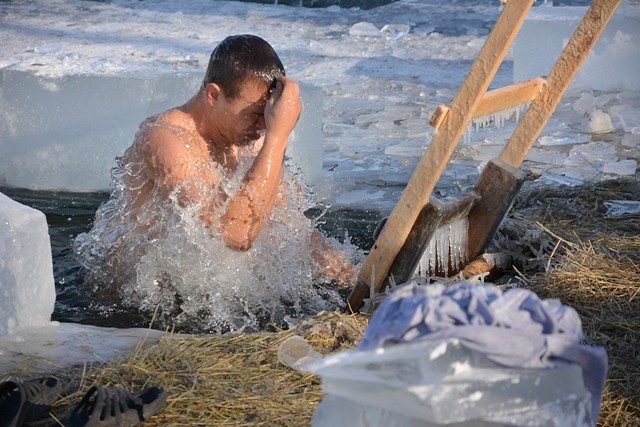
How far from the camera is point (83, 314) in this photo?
13.7 ft

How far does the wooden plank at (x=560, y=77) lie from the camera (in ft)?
11.4

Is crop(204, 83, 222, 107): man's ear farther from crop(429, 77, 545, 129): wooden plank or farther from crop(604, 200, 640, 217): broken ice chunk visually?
crop(604, 200, 640, 217): broken ice chunk

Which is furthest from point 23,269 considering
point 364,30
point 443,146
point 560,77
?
point 364,30

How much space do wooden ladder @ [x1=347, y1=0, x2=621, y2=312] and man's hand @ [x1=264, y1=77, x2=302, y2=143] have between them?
1.99 ft

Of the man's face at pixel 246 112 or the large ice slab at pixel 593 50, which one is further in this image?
the large ice slab at pixel 593 50

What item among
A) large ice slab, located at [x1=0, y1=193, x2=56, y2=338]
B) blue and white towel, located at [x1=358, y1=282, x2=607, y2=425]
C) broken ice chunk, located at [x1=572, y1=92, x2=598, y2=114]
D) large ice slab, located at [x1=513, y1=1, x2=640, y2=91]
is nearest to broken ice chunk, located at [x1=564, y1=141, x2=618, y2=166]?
broken ice chunk, located at [x1=572, y1=92, x2=598, y2=114]

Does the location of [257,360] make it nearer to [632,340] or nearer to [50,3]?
[632,340]

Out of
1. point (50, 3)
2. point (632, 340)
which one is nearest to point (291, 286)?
point (632, 340)

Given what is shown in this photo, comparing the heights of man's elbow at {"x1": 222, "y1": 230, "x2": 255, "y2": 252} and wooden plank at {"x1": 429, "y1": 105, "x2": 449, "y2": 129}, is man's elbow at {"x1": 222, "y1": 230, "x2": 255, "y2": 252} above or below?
below

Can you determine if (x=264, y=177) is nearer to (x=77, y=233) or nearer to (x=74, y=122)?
(x=77, y=233)

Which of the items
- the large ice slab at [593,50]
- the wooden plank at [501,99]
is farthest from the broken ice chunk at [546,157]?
the wooden plank at [501,99]

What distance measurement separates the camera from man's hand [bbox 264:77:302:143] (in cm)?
375

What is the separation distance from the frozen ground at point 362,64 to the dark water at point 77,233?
318 millimetres

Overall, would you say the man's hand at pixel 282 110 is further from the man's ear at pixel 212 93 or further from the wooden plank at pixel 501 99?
the wooden plank at pixel 501 99
